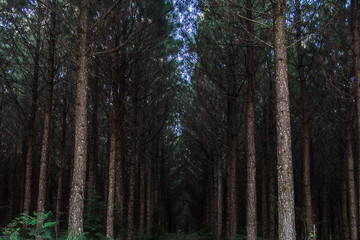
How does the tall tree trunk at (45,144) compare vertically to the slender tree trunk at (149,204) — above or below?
above

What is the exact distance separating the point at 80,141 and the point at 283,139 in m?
3.95

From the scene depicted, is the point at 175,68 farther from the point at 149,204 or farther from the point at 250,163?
the point at 149,204

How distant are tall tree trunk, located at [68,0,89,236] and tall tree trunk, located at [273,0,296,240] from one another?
378 cm

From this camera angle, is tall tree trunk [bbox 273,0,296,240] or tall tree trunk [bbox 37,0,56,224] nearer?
tall tree trunk [bbox 273,0,296,240]

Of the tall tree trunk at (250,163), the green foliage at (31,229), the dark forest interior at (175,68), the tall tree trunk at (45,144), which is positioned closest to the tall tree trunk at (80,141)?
the dark forest interior at (175,68)

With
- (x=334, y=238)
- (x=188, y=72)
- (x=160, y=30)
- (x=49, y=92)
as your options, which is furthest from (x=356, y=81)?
(x=334, y=238)

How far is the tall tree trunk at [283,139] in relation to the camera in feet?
17.1

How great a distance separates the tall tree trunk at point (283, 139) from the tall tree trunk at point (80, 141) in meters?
3.78

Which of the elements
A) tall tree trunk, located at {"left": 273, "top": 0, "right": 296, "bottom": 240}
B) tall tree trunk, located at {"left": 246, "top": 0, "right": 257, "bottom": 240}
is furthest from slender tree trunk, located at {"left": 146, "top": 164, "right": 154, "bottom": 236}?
tall tree trunk, located at {"left": 273, "top": 0, "right": 296, "bottom": 240}

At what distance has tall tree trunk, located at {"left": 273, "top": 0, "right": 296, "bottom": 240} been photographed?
520cm

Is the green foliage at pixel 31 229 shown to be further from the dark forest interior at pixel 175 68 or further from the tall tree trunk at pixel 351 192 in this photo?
the tall tree trunk at pixel 351 192

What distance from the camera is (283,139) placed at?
5.45 meters

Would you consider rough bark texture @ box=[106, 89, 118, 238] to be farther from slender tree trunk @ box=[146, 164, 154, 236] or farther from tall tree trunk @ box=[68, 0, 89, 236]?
slender tree trunk @ box=[146, 164, 154, 236]

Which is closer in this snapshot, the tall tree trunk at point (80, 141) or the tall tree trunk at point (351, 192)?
the tall tree trunk at point (80, 141)
